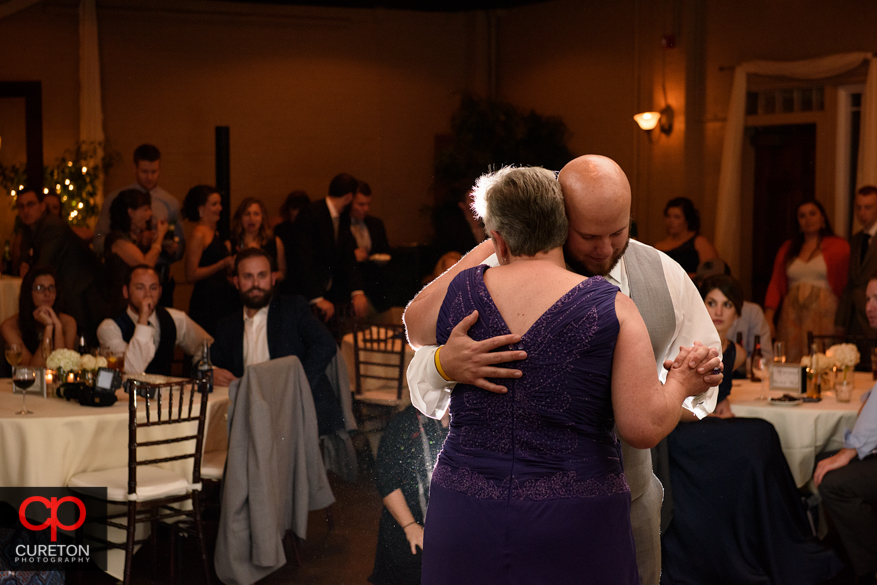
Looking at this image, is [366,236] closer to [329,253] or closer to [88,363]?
[329,253]

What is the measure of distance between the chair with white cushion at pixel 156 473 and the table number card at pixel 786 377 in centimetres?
236

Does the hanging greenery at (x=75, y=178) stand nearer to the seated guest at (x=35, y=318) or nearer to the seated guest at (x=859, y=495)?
the seated guest at (x=35, y=318)

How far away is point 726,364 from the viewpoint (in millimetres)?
3629

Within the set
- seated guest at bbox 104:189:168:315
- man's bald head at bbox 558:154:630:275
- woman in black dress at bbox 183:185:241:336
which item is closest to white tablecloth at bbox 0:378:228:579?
woman in black dress at bbox 183:185:241:336

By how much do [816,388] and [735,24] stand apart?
181 inches

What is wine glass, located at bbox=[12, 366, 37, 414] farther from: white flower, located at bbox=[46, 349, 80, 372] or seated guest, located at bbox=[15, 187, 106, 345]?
seated guest, located at bbox=[15, 187, 106, 345]

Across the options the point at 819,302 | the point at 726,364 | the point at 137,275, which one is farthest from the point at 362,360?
the point at 819,302

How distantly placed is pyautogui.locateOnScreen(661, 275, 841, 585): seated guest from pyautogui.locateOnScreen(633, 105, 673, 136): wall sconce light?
496 cm

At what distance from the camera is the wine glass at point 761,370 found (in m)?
3.96

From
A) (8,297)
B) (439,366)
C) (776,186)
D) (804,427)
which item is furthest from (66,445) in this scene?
(776,186)

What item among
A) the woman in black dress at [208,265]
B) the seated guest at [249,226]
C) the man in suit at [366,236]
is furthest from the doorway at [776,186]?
the woman in black dress at [208,265]

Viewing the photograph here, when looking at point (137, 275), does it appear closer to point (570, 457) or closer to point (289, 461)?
point (289, 461)

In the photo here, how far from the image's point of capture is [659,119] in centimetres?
806

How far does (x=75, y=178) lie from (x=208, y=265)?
2.76 metres
